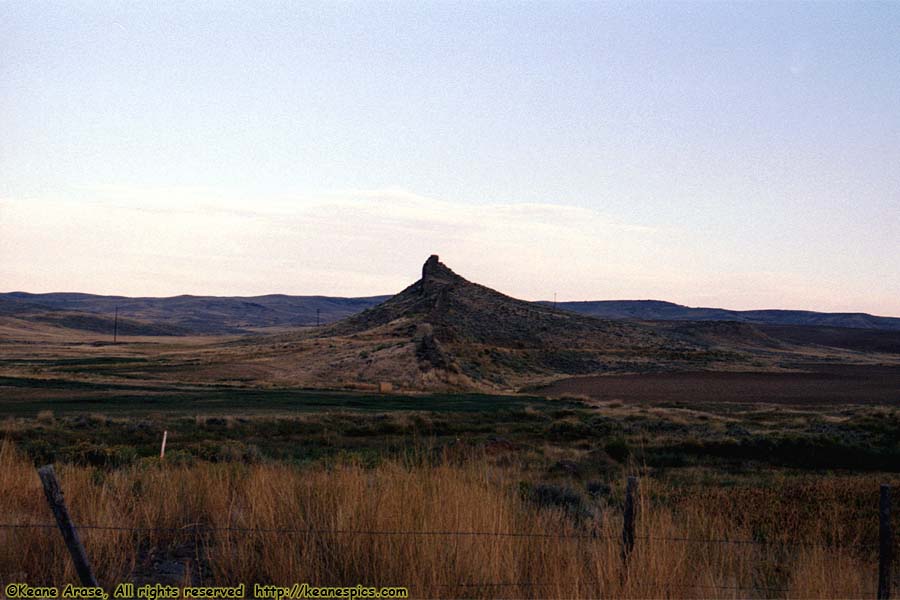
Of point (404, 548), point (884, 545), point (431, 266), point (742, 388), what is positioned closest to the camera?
point (884, 545)

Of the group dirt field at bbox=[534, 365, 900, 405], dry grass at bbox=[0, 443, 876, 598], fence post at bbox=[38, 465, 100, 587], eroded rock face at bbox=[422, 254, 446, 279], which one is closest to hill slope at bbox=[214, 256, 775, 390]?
eroded rock face at bbox=[422, 254, 446, 279]

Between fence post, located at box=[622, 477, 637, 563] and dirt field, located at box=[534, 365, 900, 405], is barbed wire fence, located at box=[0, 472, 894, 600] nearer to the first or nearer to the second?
fence post, located at box=[622, 477, 637, 563]

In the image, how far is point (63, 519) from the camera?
6.11m

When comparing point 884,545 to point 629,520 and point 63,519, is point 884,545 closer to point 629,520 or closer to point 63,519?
point 629,520

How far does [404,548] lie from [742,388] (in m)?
73.8

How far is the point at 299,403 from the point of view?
169 ft

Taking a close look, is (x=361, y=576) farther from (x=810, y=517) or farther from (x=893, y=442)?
(x=893, y=442)

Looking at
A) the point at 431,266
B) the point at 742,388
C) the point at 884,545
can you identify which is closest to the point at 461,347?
the point at 742,388

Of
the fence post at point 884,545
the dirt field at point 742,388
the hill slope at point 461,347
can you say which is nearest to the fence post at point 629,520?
the fence post at point 884,545

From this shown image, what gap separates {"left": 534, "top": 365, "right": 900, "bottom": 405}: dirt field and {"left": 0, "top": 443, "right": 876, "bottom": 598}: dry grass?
5199 centimetres

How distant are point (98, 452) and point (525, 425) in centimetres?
2316

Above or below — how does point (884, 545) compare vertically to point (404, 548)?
above

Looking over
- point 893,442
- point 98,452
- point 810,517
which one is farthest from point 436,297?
point 810,517

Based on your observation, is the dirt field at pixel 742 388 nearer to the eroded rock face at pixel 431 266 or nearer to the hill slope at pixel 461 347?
the hill slope at pixel 461 347
